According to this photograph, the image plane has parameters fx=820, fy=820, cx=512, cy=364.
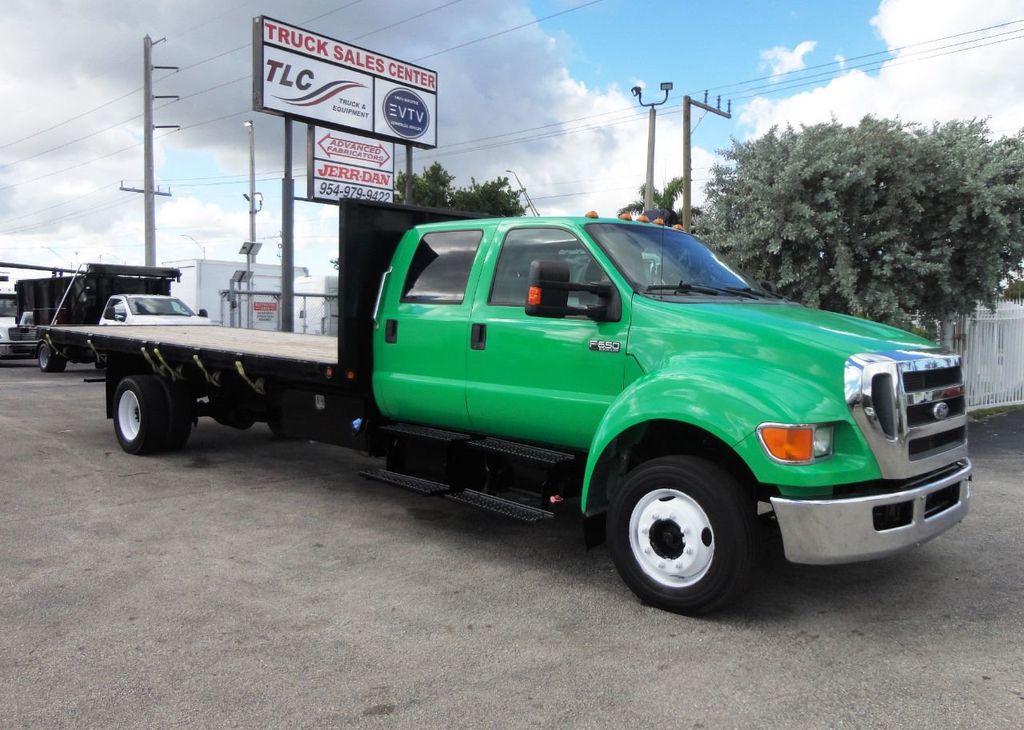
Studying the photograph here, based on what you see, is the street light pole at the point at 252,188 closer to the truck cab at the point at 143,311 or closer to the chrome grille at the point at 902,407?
the truck cab at the point at 143,311

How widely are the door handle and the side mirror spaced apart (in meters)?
0.55

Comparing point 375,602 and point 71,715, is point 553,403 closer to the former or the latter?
point 375,602

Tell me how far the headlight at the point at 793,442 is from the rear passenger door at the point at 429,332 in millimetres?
2218

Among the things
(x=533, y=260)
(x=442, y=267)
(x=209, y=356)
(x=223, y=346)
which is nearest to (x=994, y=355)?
(x=533, y=260)

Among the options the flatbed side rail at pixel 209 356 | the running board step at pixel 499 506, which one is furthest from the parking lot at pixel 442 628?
the flatbed side rail at pixel 209 356

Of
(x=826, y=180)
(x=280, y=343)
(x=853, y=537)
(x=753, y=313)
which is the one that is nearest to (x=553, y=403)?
(x=753, y=313)

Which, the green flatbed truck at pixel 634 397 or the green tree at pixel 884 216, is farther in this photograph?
the green tree at pixel 884 216

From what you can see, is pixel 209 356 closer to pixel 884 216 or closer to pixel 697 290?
pixel 697 290

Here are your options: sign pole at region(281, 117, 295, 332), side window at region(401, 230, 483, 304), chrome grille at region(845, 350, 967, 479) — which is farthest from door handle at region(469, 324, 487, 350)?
sign pole at region(281, 117, 295, 332)

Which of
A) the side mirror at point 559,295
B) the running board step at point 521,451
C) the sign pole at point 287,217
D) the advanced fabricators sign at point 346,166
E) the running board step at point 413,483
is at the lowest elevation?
the running board step at point 413,483

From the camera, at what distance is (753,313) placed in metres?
4.57

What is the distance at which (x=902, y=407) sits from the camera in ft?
12.8

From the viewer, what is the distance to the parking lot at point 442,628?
332 centimetres

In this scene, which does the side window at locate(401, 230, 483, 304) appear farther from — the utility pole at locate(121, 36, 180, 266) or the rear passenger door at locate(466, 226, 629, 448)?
the utility pole at locate(121, 36, 180, 266)
